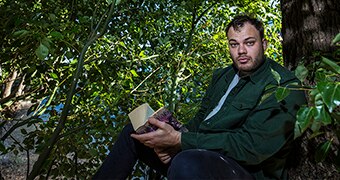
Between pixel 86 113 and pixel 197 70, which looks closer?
pixel 86 113

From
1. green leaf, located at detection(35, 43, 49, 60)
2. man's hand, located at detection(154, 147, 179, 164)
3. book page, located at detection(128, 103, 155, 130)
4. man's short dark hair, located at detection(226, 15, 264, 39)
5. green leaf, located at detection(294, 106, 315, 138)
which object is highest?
man's short dark hair, located at detection(226, 15, 264, 39)

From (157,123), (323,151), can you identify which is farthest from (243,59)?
(323,151)

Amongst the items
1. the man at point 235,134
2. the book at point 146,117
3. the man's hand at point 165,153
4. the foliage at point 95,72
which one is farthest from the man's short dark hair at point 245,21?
the foliage at point 95,72

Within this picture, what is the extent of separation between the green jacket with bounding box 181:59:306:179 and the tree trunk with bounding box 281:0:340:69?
15 centimetres

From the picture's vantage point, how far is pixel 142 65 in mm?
3826

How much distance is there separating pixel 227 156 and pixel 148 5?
2199 mm

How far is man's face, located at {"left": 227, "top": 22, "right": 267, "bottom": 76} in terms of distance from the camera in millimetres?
2338

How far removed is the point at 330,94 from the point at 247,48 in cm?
117

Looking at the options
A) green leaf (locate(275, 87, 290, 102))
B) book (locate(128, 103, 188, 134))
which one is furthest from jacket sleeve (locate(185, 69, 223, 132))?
green leaf (locate(275, 87, 290, 102))

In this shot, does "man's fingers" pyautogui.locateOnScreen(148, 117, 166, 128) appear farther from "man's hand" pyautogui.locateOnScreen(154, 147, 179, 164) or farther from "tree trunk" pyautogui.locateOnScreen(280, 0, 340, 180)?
"tree trunk" pyautogui.locateOnScreen(280, 0, 340, 180)

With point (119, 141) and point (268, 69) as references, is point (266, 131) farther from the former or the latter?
point (119, 141)

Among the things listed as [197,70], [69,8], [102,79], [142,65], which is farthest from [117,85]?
[197,70]

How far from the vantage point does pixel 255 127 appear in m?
2.02

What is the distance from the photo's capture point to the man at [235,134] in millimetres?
1964
